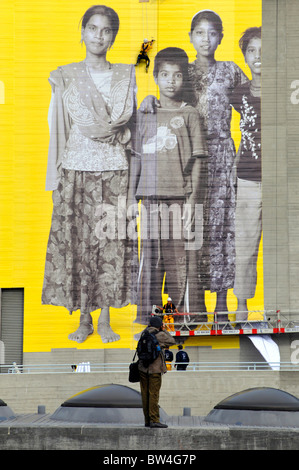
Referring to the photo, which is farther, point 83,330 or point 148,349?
point 83,330

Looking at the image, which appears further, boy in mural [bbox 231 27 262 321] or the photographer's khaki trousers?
boy in mural [bbox 231 27 262 321]

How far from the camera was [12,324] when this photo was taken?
35.6 m

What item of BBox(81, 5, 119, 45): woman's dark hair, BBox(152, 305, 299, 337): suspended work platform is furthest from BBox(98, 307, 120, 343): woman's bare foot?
BBox(81, 5, 119, 45): woman's dark hair

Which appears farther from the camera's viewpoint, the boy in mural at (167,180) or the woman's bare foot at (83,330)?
the boy in mural at (167,180)

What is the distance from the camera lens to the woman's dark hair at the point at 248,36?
3662 cm

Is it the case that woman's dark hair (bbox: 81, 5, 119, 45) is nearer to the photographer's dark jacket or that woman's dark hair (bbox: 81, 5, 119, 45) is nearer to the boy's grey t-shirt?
the boy's grey t-shirt

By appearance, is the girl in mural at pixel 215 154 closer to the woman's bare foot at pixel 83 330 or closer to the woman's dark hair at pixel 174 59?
the woman's dark hair at pixel 174 59

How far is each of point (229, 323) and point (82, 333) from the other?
540cm

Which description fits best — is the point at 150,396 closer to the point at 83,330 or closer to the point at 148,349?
the point at 148,349

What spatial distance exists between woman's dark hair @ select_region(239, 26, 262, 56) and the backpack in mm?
25673

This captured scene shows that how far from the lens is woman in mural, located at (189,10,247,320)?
3569 cm

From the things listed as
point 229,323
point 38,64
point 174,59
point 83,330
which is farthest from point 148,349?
point 38,64

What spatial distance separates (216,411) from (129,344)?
69.4 feet

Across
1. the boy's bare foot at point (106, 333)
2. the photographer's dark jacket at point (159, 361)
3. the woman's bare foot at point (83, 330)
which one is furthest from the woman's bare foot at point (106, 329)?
the photographer's dark jacket at point (159, 361)
